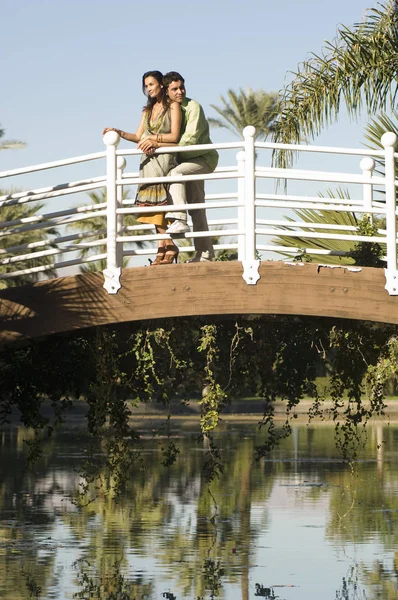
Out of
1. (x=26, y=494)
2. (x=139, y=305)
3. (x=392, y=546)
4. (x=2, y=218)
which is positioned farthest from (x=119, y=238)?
(x=2, y=218)

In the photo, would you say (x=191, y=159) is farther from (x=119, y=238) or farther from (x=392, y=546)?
(x=392, y=546)

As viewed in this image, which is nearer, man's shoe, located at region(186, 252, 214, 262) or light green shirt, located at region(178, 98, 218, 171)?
light green shirt, located at region(178, 98, 218, 171)

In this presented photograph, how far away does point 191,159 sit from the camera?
38.2ft

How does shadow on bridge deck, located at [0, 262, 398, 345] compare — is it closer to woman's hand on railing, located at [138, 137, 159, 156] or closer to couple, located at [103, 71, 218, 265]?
couple, located at [103, 71, 218, 265]

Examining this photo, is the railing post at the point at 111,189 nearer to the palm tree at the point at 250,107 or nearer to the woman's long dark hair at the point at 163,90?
the woman's long dark hair at the point at 163,90

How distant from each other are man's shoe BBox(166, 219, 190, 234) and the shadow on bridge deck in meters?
0.41

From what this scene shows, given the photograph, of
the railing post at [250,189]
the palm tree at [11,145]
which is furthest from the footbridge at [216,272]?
the palm tree at [11,145]

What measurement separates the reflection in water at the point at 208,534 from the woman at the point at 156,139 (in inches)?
106

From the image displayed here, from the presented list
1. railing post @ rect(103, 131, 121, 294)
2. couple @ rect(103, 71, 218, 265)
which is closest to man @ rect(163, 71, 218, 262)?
couple @ rect(103, 71, 218, 265)

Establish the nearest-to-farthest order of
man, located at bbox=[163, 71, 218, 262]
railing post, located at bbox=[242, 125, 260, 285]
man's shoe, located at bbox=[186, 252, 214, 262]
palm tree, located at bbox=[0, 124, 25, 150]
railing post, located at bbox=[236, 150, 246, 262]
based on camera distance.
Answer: railing post, located at bbox=[242, 125, 260, 285] → railing post, located at bbox=[236, 150, 246, 262] → man, located at bbox=[163, 71, 218, 262] → man's shoe, located at bbox=[186, 252, 214, 262] → palm tree, located at bbox=[0, 124, 25, 150]

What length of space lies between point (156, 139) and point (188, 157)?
14.8 inches

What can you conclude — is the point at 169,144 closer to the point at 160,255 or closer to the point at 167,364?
the point at 160,255

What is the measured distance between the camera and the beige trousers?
1145cm

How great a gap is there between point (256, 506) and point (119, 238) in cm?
818
